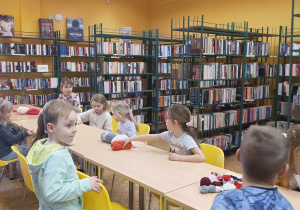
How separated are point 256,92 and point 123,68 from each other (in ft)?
Answer: 8.93

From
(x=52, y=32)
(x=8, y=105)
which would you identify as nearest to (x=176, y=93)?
(x=52, y=32)

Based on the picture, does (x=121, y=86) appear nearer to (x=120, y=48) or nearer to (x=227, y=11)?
(x=120, y=48)

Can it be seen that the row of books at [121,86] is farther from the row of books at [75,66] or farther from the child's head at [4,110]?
the child's head at [4,110]

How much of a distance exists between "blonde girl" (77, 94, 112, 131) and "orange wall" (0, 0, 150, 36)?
361 cm

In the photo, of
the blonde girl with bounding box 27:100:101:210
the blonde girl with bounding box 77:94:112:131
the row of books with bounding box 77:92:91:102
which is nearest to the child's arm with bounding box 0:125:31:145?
the blonde girl with bounding box 77:94:112:131

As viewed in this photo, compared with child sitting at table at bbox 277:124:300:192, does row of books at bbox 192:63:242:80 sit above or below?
above

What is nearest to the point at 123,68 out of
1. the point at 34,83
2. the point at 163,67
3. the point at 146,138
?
the point at 163,67

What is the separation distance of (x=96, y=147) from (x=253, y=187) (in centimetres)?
191

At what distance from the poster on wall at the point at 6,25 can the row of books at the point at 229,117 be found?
4.26 m

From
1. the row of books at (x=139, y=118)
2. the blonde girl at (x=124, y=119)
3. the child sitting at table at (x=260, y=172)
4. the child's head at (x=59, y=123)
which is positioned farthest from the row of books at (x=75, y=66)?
the child sitting at table at (x=260, y=172)

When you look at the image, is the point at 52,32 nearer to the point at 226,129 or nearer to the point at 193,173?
the point at 226,129

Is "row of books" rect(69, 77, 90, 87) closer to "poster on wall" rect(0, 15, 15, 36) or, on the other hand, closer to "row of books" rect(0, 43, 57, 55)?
"row of books" rect(0, 43, 57, 55)

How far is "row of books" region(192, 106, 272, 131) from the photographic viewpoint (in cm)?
491

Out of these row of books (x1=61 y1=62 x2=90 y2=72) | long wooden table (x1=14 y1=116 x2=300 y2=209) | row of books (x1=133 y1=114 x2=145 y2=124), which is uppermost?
row of books (x1=61 y1=62 x2=90 y2=72)
